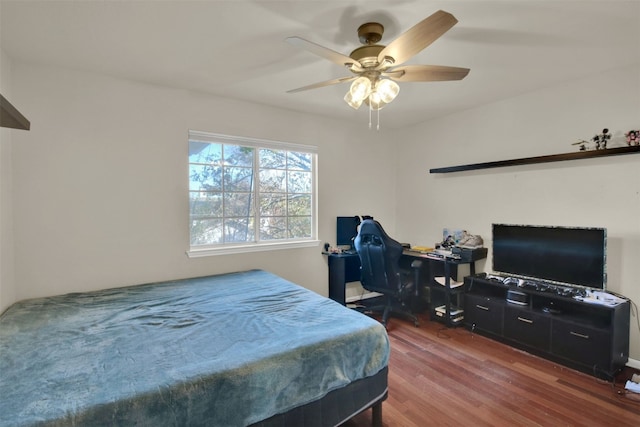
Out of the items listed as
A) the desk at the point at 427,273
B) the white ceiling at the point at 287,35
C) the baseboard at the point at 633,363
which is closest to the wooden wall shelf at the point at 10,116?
the white ceiling at the point at 287,35

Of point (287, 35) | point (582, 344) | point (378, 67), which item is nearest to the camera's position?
point (378, 67)

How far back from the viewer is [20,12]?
1798 millimetres

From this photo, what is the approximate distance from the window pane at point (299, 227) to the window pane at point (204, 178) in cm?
100

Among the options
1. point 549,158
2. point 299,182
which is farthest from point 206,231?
point 549,158

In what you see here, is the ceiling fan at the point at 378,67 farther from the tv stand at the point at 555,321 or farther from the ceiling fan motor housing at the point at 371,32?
the tv stand at the point at 555,321

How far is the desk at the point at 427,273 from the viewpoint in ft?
11.2

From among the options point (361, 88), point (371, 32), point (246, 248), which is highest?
point (371, 32)

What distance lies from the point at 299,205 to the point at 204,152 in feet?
4.20

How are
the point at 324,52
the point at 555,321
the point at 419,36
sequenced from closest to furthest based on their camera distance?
the point at 419,36 → the point at 324,52 → the point at 555,321

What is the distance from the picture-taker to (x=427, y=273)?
158 inches

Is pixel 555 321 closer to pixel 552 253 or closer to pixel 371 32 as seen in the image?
pixel 552 253

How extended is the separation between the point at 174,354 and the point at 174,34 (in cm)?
198

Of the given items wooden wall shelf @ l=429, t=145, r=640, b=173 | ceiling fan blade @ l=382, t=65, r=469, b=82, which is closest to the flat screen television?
wooden wall shelf @ l=429, t=145, r=640, b=173

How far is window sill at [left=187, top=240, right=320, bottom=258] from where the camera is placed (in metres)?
3.14
